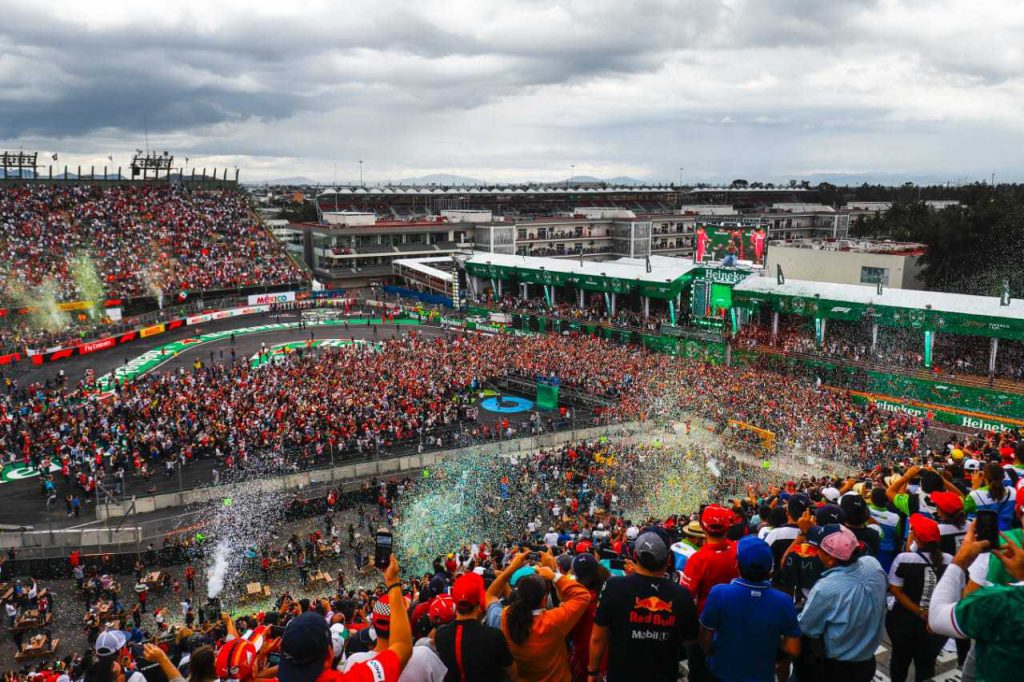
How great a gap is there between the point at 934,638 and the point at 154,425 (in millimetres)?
24451

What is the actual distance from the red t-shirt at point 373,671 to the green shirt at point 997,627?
3095 mm

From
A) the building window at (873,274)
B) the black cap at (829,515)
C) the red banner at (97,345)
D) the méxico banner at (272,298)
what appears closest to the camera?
the black cap at (829,515)

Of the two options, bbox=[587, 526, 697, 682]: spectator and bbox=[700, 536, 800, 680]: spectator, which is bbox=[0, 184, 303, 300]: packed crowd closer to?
bbox=[587, 526, 697, 682]: spectator

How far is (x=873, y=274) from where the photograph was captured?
4312 cm

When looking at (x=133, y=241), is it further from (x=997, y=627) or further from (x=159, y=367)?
(x=997, y=627)

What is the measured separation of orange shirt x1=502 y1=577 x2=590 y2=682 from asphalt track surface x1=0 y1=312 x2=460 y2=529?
61.7ft

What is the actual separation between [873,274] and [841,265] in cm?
198

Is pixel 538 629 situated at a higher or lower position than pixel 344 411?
higher

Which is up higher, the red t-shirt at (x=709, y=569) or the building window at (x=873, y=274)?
the building window at (x=873, y=274)

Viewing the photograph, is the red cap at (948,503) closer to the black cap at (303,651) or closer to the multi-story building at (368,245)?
the black cap at (303,651)

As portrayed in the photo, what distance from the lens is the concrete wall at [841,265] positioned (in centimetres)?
4325

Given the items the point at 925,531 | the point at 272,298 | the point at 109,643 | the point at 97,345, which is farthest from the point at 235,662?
the point at 272,298

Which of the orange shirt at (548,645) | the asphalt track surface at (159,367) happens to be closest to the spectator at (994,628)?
the orange shirt at (548,645)

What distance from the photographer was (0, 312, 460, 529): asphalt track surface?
64.4ft
